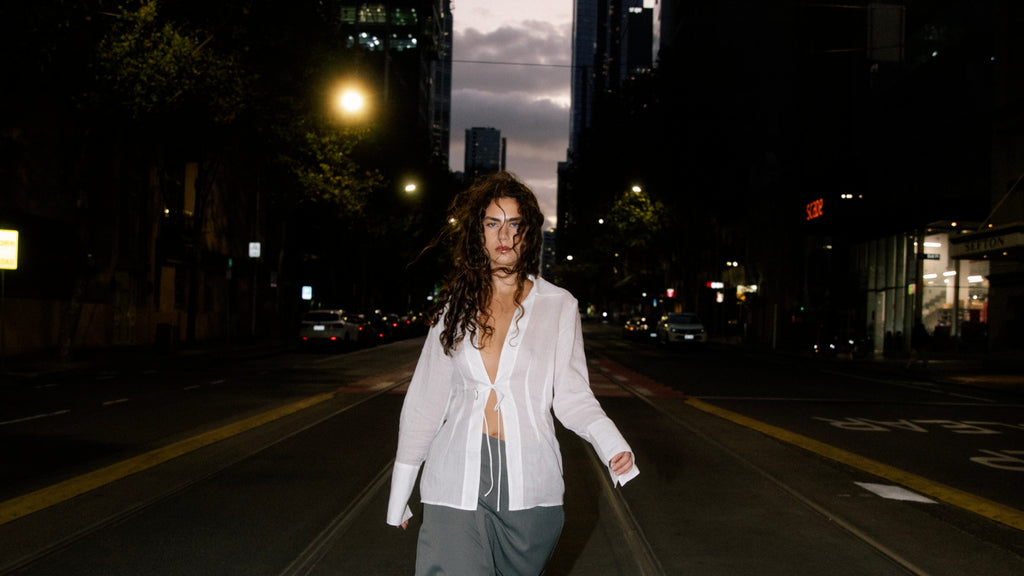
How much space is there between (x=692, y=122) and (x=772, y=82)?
1020 cm

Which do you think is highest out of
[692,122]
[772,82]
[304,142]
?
[772,82]

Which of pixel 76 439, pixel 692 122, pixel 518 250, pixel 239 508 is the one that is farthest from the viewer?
pixel 692 122

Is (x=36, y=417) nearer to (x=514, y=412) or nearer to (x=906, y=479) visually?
(x=906, y=479)

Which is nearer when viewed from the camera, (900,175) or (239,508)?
(239,508)

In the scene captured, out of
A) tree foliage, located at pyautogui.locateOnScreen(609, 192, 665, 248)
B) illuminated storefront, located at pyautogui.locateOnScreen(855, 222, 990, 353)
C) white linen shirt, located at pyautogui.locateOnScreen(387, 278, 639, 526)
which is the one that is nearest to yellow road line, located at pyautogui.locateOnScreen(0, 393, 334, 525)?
white linen shirt, located at pyautogui.locateOnScreen(387, 278, 639, 526)

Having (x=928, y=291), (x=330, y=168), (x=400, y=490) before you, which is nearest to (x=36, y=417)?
(x=400, y=490)

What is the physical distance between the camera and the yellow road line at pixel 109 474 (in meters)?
6.98

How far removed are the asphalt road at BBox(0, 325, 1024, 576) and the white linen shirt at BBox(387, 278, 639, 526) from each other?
2794mm

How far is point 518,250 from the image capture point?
314 cm

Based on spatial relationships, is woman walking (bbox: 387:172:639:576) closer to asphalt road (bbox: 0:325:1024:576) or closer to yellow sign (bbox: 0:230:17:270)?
asphalt road (bbox: 0:325:1024:576)

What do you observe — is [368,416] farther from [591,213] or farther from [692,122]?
[591,213]

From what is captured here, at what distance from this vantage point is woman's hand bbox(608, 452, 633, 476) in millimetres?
2910

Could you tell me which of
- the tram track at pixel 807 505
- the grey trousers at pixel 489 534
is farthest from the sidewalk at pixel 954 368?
the grey trousers at pixel 489 534

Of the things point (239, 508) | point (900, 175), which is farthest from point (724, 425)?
point (900, 175)
